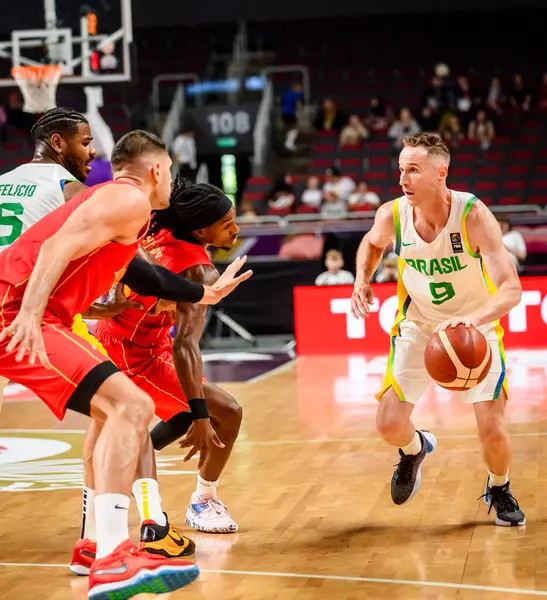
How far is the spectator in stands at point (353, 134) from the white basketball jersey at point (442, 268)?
15.6m

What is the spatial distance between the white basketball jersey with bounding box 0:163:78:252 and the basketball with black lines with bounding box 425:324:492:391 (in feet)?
6.31

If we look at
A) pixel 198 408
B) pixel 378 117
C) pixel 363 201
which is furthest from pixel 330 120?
pixel 198 408

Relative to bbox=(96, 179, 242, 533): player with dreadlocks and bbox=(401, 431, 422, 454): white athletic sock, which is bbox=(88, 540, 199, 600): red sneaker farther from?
bbox=(401, 431, 422, 454): white athletic sock

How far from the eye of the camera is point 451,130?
794 inches

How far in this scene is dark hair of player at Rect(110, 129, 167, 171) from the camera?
4.20 meters

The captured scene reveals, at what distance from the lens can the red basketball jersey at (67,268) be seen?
153 inches

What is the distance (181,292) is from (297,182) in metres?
16.5

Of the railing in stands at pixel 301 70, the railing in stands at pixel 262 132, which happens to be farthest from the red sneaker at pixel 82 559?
the railing in stands at pixel 301 70

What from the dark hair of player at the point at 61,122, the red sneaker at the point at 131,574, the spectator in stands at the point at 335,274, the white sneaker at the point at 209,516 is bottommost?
the spectator in stands at the point at 335,274

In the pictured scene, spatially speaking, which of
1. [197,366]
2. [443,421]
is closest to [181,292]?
[197,366]

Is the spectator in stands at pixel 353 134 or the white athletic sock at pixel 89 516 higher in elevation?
the white athletic sock at pixel 89 516

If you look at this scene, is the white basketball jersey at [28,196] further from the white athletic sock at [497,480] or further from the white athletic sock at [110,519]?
the white athletic sock at [497,480]

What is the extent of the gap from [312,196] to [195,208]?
1376 cm

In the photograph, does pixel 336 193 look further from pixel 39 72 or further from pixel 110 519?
pixel 110 519
